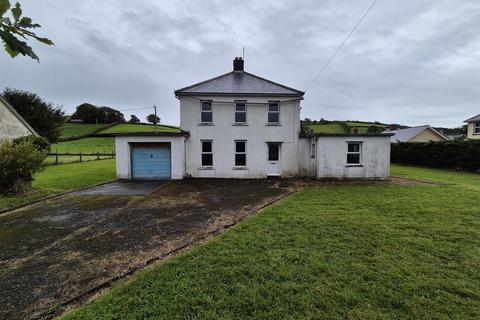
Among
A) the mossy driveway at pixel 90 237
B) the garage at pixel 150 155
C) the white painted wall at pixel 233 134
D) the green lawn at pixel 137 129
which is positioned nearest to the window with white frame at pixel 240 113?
the white painted wall at pixel 233 134

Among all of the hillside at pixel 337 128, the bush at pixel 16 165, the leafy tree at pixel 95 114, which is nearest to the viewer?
the bush at pixel 16 165

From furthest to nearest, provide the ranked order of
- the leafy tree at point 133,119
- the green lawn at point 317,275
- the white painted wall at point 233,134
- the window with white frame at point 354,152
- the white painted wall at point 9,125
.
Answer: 1. the leafy tree at point 133,119
2. the white painted wall at point 9,125
3. the white painted wall at point 233,134
4. the window with white frame at point 354,152
5. the green lawn at point 317,275

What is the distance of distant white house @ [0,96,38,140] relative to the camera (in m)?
20.8

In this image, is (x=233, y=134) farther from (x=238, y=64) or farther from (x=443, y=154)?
(x=443, y=154)

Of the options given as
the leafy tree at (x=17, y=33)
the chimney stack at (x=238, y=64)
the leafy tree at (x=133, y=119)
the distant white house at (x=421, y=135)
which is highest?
the leafy tree at (x=133, y=119)

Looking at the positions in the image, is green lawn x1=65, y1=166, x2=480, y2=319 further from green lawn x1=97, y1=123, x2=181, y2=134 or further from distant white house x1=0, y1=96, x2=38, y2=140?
green lawn x1=97, y1=123, x2=181, y2=134

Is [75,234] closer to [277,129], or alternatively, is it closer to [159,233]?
[159,233]

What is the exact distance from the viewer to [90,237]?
235 inches

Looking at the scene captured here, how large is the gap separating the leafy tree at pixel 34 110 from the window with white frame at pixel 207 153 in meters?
28.8

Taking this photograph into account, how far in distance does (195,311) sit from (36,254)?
426cm

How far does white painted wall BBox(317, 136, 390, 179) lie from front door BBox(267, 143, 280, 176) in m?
2.72

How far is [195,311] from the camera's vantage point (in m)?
3.17

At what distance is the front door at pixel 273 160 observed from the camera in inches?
644

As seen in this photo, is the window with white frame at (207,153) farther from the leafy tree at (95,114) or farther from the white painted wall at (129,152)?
the leafy tree at (95,114)
